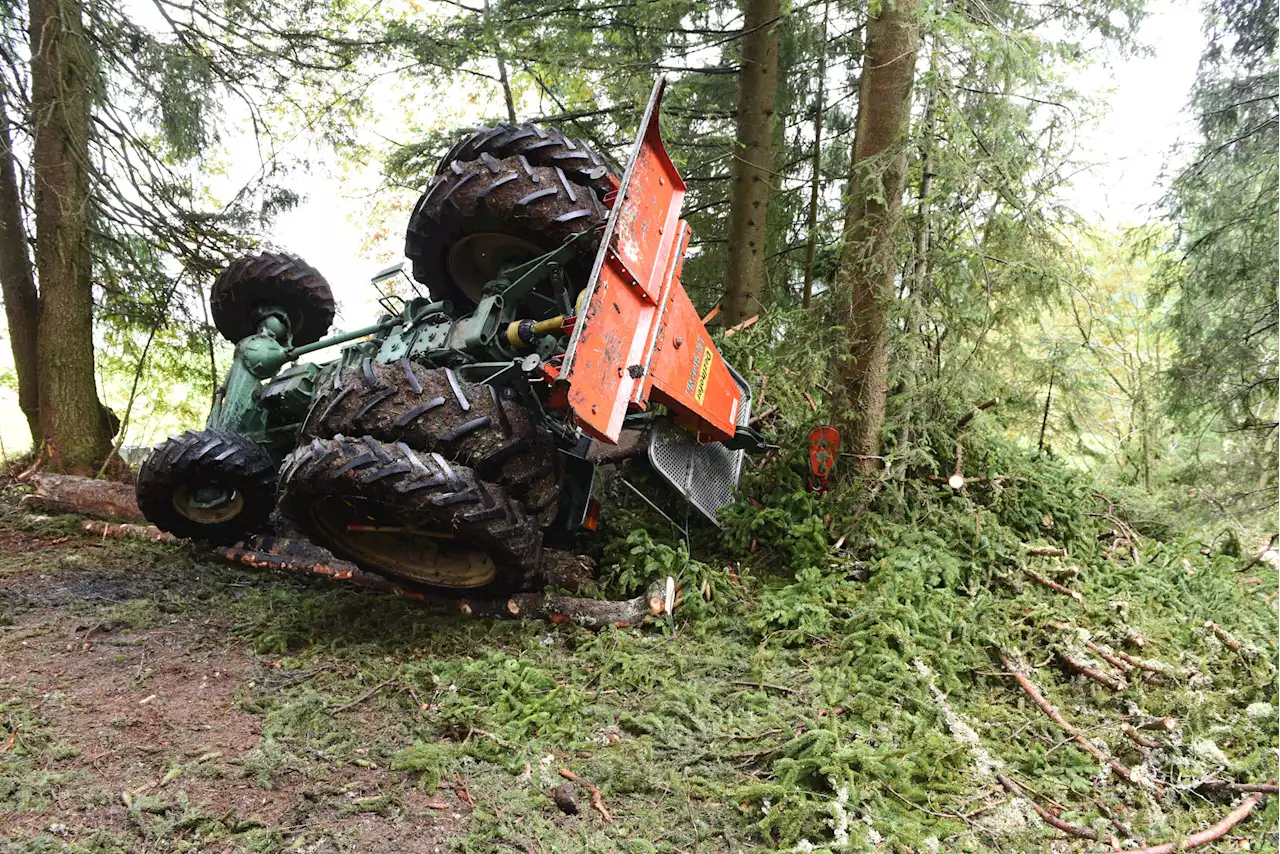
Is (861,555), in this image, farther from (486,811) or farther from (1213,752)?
(486,811)

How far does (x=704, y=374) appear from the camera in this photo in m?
4.18

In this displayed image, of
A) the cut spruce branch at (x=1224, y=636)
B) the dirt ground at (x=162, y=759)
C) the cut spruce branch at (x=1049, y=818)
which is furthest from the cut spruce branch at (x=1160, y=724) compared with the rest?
the dirt ground at (x=162, y=759)

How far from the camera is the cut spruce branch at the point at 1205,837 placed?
2170mm

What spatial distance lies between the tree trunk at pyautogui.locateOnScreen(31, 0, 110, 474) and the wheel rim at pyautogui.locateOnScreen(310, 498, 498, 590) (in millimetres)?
4136

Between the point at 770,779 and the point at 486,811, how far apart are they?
93 cm

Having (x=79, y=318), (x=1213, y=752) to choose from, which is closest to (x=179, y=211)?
(x=79, y=318)

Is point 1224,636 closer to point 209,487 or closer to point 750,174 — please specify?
point 750,174

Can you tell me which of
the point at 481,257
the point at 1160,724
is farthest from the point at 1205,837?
the point at 481,257

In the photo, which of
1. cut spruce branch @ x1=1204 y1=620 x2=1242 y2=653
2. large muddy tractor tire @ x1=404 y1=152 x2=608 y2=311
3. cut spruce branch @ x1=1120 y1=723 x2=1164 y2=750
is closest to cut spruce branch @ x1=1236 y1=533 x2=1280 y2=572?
cut spruce branch @ x1=1204 y1=620 x2=1242 y2=653

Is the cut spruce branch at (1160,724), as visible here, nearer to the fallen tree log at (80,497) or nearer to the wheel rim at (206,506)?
the wheel rim at (206,506)

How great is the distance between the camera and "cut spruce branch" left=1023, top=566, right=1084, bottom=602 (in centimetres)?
375

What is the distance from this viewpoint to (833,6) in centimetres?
694

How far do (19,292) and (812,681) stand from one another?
295 inches

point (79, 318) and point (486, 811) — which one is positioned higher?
point (79, 318)
